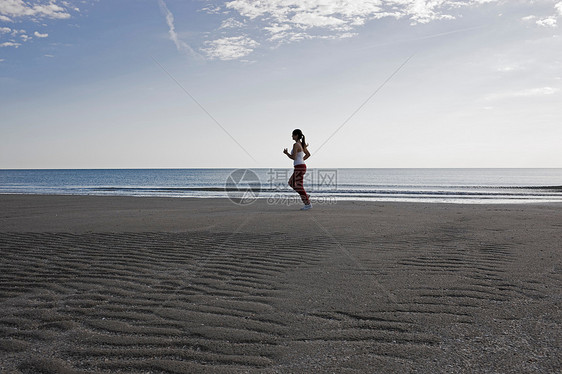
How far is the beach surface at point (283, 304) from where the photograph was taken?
2629mm

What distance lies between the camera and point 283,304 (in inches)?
146

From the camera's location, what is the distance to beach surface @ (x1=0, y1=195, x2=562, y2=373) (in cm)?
263

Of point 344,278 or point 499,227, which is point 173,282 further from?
point 499,227

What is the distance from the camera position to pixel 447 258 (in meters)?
5.50

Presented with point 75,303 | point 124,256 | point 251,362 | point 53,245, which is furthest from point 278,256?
point 53,245

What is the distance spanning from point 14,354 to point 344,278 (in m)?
3.09

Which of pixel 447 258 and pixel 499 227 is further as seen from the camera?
pixel 499 227
